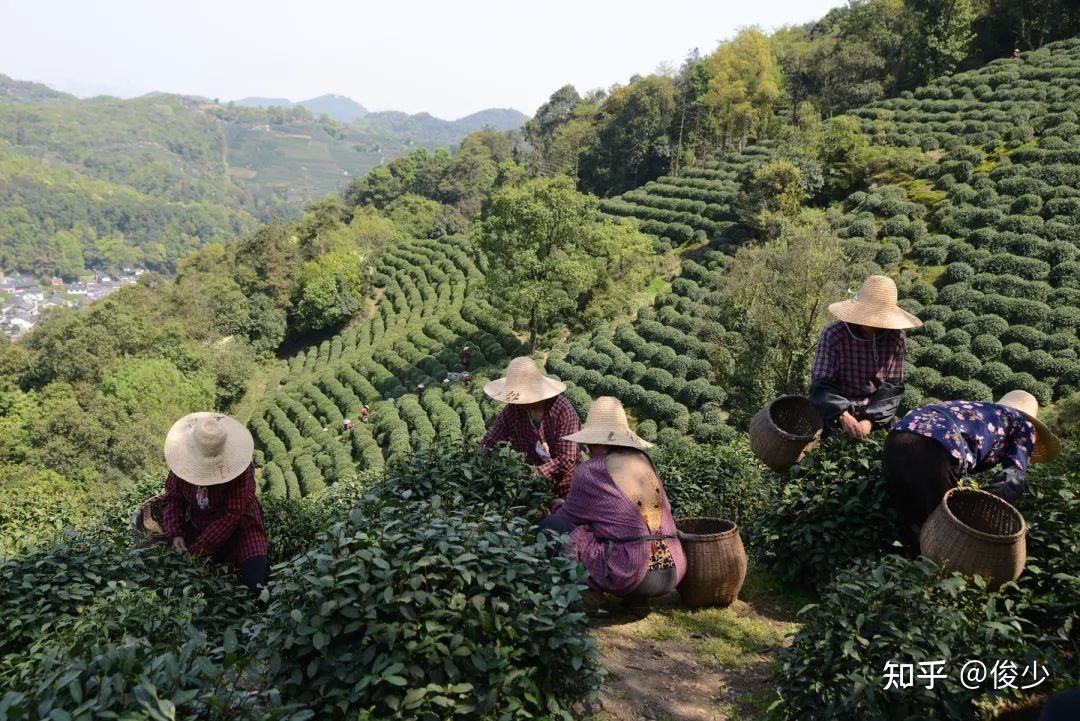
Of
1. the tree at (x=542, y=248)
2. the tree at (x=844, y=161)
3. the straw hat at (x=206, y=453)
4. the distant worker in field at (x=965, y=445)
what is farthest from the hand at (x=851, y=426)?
the tree at (x=844, y=161)

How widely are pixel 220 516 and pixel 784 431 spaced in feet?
12.1

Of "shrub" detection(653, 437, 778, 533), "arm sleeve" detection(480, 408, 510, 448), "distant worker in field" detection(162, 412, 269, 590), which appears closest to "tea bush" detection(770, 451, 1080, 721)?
"arm sleeve" detection(480, 408, 510, 448)

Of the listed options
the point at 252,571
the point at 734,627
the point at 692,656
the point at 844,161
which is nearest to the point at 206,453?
the point at 252,571

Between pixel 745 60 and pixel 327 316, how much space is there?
2864 cm

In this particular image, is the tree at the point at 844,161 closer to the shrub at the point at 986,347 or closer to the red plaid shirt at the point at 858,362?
the shrub at the point at 986,347

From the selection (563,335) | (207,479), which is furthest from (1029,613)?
(563,335)

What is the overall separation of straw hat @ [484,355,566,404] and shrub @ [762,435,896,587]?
5.55 ft

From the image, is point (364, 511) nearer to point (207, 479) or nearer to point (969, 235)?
point (207, 479)

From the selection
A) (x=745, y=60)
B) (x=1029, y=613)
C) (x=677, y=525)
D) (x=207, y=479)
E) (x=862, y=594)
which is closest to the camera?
(x=862, y=594)

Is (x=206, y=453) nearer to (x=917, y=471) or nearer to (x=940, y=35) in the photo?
(x=917, y=471)

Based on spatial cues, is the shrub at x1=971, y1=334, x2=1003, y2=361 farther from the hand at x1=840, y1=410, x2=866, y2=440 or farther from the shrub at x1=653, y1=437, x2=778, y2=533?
the hand at x1=840, y1=410, x2=866, y2=440

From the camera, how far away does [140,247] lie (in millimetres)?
143875

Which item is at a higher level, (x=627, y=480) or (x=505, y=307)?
(x=627, y=480)

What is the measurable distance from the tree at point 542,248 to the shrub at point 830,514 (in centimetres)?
2095
